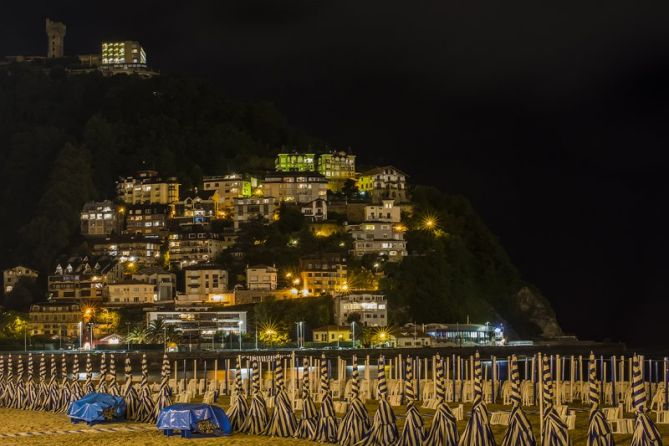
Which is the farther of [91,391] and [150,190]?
[150,190]

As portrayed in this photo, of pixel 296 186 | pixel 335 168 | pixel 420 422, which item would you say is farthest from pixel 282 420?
pixel 335 168

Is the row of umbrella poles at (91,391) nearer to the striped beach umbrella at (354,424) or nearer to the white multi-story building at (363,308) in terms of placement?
the striped beach umbrella at (354,424)

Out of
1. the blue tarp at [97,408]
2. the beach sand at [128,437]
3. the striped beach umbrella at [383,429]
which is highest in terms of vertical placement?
the striped beach umbrella at [383,429]

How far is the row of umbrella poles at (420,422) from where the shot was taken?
21.5 metres

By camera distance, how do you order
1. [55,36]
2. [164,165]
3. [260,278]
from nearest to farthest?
[260,278] → [164,165] → [55,36]

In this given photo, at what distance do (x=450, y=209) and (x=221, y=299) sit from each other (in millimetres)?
36975

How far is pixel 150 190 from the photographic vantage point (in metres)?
136

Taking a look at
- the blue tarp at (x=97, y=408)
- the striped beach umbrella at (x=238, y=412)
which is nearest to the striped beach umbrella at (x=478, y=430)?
the striped beach umbrella at (x=238, y=412)

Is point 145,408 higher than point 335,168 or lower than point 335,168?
lower

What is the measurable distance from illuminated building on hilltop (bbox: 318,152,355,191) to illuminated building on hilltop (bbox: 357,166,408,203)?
4649 mm

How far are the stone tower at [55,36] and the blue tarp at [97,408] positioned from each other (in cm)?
17035

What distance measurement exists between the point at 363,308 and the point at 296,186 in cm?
3224

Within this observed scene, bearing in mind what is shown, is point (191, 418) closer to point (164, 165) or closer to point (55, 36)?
point (164, 165)

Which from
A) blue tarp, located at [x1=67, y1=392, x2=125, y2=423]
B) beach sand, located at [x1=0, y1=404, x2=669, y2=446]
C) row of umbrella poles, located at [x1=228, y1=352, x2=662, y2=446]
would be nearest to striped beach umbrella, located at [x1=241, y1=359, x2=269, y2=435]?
row of umbrella poles, located at [x1=228, y1=352, x2=662, y2=446]
